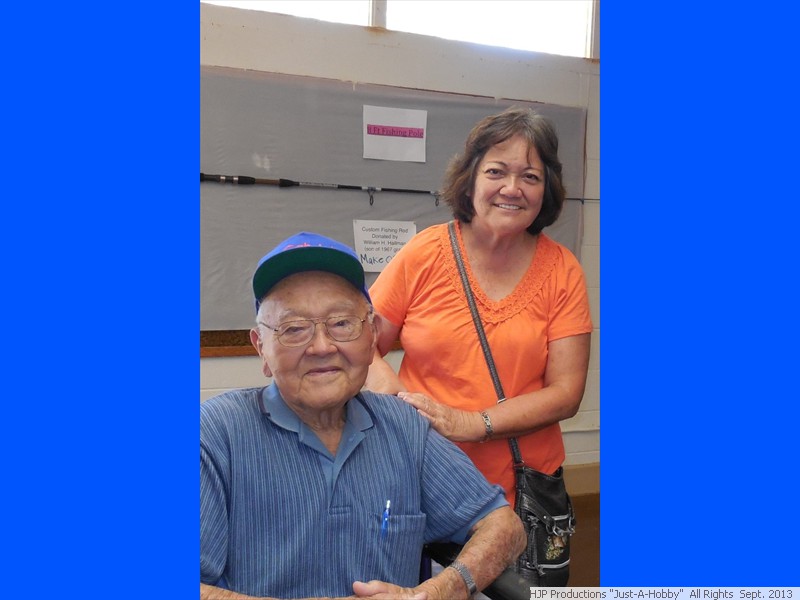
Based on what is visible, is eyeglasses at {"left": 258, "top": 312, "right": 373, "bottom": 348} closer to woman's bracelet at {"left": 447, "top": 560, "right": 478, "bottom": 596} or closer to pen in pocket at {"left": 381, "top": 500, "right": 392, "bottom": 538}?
Result: pen in pocket at {"left": 381, "top": 500, "right": 392, "bottom": 538}

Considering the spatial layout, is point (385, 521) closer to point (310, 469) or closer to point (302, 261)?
point (310, 469)

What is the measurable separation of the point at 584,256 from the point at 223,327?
73 centimetres

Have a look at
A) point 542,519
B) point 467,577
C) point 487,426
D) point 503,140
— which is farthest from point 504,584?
point 503,140

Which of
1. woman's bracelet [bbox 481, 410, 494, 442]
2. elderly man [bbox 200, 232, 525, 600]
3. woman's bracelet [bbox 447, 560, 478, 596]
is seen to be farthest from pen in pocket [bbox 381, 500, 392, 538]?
woman's bracelet [bbox 481, 410, 494, 442]

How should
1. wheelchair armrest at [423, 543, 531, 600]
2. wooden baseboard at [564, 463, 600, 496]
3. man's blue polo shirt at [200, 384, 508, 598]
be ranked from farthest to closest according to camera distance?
wooden baseboard at [564, 463, 600, 496]
wheelchair armrest at [423, 543, 531, 600]
man's blue polo shirt at [200, 384, 508, 598]

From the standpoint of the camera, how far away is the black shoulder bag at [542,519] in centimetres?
145

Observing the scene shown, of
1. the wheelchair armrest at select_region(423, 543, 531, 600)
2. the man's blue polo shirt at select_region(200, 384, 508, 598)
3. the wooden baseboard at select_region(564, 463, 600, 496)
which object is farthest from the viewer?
the wooden baseboard at select_region(564, 463, 600, 496)

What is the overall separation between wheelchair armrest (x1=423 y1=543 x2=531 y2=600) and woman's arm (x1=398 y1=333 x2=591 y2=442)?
0.70ft

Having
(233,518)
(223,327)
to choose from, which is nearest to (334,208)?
(223,327)

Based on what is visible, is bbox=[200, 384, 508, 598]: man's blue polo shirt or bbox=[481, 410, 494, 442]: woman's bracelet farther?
bbox=[481, 410, 494, 442]: woman's bracelet

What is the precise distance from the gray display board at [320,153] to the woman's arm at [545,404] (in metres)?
0.21

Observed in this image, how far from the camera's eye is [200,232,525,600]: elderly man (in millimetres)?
1189

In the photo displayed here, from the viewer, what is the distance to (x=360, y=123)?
1.42 metres

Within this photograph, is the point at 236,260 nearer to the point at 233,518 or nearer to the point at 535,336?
the point at 233,518
